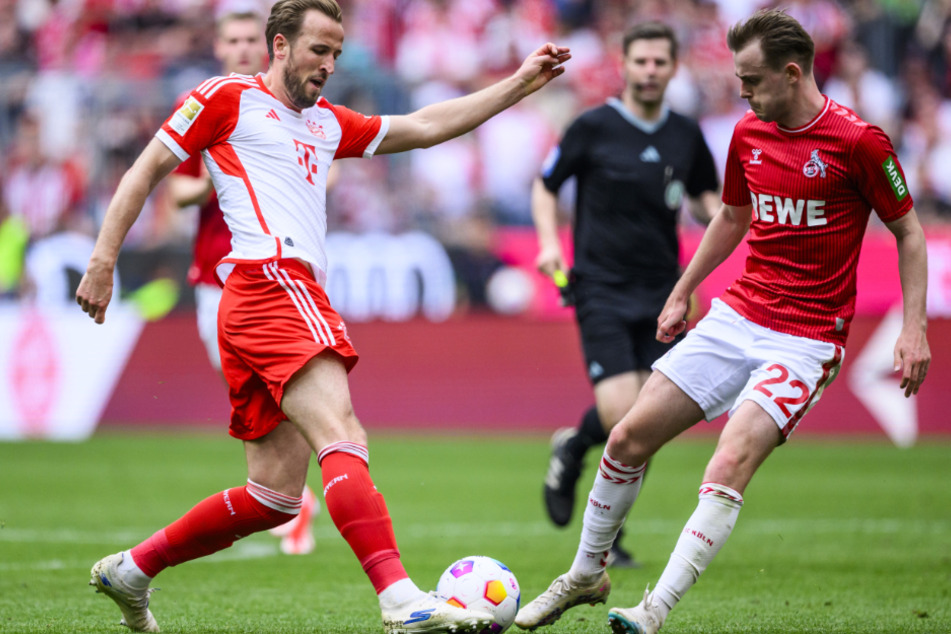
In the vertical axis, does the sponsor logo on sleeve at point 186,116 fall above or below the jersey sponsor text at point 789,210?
above

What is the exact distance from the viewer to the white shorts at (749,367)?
4.51 meters

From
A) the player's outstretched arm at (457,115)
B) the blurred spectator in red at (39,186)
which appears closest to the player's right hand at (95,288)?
the player's outstretched arm at (457,115)

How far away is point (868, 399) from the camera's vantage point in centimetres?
1310

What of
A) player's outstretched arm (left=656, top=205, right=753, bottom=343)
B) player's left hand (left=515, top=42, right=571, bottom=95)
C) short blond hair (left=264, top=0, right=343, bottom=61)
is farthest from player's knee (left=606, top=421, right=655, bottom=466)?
short blond hair (left=264, top=0, right=343, bottom=61)

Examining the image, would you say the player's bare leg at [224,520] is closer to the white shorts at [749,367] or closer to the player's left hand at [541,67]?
the white shorts at [749,367]

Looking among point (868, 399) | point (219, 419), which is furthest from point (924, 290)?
point (219, 419)

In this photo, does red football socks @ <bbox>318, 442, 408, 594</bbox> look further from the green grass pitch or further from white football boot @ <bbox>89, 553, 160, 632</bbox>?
white football boot @ <bbox>89, 553, 160, 632</bbox>

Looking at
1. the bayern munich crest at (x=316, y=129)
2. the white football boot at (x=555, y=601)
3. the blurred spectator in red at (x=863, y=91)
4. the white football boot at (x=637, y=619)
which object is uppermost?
the blurred spectator in red at (x=863, y=91)

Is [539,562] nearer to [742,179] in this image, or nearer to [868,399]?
[742,179]

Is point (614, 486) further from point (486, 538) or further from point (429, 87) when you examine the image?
point (429, 87)

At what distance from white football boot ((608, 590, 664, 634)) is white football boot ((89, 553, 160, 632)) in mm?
1869

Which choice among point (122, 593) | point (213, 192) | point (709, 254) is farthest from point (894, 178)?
point (213, 192)

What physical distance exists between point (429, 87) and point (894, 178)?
37.9ft

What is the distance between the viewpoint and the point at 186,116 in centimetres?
439
